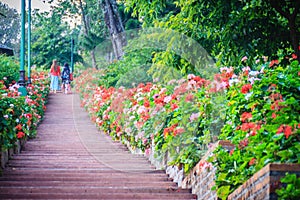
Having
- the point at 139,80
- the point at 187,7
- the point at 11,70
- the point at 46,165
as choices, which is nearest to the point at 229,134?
the point at 46,165

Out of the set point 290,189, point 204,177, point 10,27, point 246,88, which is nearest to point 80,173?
point 204,177

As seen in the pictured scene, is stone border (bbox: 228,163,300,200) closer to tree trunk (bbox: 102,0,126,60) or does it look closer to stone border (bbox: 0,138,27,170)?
stone border (bbox: 0,138,27,170)

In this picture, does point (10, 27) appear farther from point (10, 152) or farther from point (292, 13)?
point (292, 13)

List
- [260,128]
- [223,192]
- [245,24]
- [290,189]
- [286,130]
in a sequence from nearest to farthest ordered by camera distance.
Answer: [290,189], [286,130], [260,128], [223,192], [245,24]

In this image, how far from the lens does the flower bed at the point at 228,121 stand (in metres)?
5.72

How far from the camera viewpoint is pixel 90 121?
19922mm

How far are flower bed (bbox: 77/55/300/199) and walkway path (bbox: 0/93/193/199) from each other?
1.42 ft

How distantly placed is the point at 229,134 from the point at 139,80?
33.6ft

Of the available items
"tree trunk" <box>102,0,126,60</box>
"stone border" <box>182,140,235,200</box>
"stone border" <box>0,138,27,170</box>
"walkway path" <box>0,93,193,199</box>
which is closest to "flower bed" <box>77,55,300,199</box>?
"stone border" <box>182,140,235,200</box>

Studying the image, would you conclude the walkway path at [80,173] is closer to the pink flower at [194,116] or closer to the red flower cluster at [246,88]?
the pink flower at [194,116]

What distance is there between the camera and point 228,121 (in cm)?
727

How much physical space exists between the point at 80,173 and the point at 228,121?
290cm

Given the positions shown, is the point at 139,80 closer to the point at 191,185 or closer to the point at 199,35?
the point at 199,35

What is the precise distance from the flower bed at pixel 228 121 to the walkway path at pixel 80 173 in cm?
43
